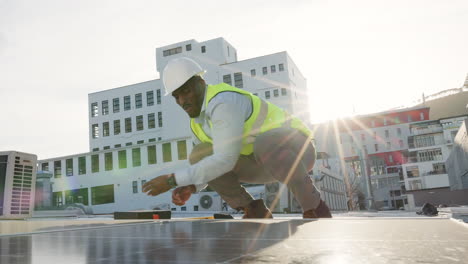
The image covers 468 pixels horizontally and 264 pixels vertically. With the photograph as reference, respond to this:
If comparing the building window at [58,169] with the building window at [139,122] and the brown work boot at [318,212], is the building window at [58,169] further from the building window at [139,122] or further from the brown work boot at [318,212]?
the brown work boot at [318,212]

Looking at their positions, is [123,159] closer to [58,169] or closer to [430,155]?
[58,169]

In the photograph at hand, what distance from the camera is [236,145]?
2.90 meters

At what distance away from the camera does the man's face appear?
3.29 metres

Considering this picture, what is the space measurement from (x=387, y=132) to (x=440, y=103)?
9796cm

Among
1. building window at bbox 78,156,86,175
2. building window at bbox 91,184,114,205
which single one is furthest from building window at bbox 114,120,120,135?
building window at bbox 91,184,114,205

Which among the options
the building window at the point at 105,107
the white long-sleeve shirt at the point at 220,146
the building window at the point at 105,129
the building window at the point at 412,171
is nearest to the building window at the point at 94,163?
the building window at the point at 105,129

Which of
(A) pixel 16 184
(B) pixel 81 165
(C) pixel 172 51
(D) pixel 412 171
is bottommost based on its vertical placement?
(A) pixel 16 184

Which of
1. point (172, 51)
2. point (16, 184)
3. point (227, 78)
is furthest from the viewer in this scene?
point (172, 51)

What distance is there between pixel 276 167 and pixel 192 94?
995 mm

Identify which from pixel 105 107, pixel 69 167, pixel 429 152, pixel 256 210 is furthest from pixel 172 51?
pixel 256 210

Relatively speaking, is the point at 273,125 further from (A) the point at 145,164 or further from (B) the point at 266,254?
(A) the point at 145,164

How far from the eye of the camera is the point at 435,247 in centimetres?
120

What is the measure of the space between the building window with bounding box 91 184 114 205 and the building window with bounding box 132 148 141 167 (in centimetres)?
246

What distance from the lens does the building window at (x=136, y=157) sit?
92.1 feet
